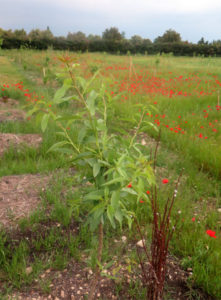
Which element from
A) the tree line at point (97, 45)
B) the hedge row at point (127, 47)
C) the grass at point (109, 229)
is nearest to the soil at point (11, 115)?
the grass at point (109, 229)

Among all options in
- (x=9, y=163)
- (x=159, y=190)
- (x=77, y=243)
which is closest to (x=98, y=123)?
(x=77, y=243)

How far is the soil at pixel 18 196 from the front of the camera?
99.4 inches

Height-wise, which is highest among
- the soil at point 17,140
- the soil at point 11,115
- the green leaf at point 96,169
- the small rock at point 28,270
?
the green leaf at point 96,169

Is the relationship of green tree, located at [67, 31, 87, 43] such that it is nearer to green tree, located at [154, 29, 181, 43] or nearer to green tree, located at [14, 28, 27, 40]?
green tree, located at [14, 28, 27, 40]

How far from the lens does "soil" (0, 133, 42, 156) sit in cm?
395

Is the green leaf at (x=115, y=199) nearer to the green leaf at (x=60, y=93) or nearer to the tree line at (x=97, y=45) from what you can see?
the green leaf at (x=60, y=93)

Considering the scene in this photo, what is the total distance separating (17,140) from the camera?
13.6 feet

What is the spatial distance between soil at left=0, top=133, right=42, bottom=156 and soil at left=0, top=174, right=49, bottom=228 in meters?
0.84

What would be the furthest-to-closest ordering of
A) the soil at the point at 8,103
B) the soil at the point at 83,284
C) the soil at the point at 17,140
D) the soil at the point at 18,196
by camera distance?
the soil at the point at 8,103, the soil at the point at 17,140, the soil at the point at 18,196, the soil at the point at 83,284

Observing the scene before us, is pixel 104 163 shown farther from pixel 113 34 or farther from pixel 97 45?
pixel 113 34

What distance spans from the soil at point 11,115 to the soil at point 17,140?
43.2 inches

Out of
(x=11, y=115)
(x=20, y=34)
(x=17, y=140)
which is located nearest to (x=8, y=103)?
(x=11, y=115)

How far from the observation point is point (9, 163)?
3580 mm

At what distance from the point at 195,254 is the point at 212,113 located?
4.24 meters
